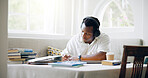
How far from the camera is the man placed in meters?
3.26

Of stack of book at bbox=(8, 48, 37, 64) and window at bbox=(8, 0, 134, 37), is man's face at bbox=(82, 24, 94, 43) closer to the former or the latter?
stack of book at bbox=(8, 48, 37, 64)

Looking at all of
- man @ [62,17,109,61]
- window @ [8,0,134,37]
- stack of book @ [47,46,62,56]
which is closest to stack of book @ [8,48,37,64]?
man @ [62,17,109,61]

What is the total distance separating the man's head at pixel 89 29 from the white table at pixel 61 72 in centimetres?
123

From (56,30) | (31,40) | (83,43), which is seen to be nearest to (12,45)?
(31,40)

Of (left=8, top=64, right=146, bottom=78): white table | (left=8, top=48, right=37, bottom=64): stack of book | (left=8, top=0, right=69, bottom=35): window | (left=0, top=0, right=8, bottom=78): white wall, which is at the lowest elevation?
(left=8, top=64, right=146, bottom=78): white table

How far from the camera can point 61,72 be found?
1.94 meters

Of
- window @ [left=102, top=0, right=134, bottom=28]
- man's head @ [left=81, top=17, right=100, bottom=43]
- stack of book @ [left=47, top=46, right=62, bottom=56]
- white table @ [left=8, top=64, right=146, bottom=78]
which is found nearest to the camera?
white table @ [left=8, top=64, right=146, bottom=78]

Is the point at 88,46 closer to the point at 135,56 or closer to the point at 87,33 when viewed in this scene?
the point at 87,33

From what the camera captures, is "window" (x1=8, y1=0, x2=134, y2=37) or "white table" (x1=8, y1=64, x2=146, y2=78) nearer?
"white table" (x1=8, y1=64, x2=146, y2=78)

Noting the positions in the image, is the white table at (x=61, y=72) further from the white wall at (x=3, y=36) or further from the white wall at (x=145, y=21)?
the white wall at (x=145, y=21)

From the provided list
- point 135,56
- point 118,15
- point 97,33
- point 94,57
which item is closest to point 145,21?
point 118,15

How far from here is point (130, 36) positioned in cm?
440

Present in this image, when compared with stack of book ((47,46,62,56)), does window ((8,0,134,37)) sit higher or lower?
higher

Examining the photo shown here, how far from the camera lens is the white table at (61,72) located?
6.11 feet
